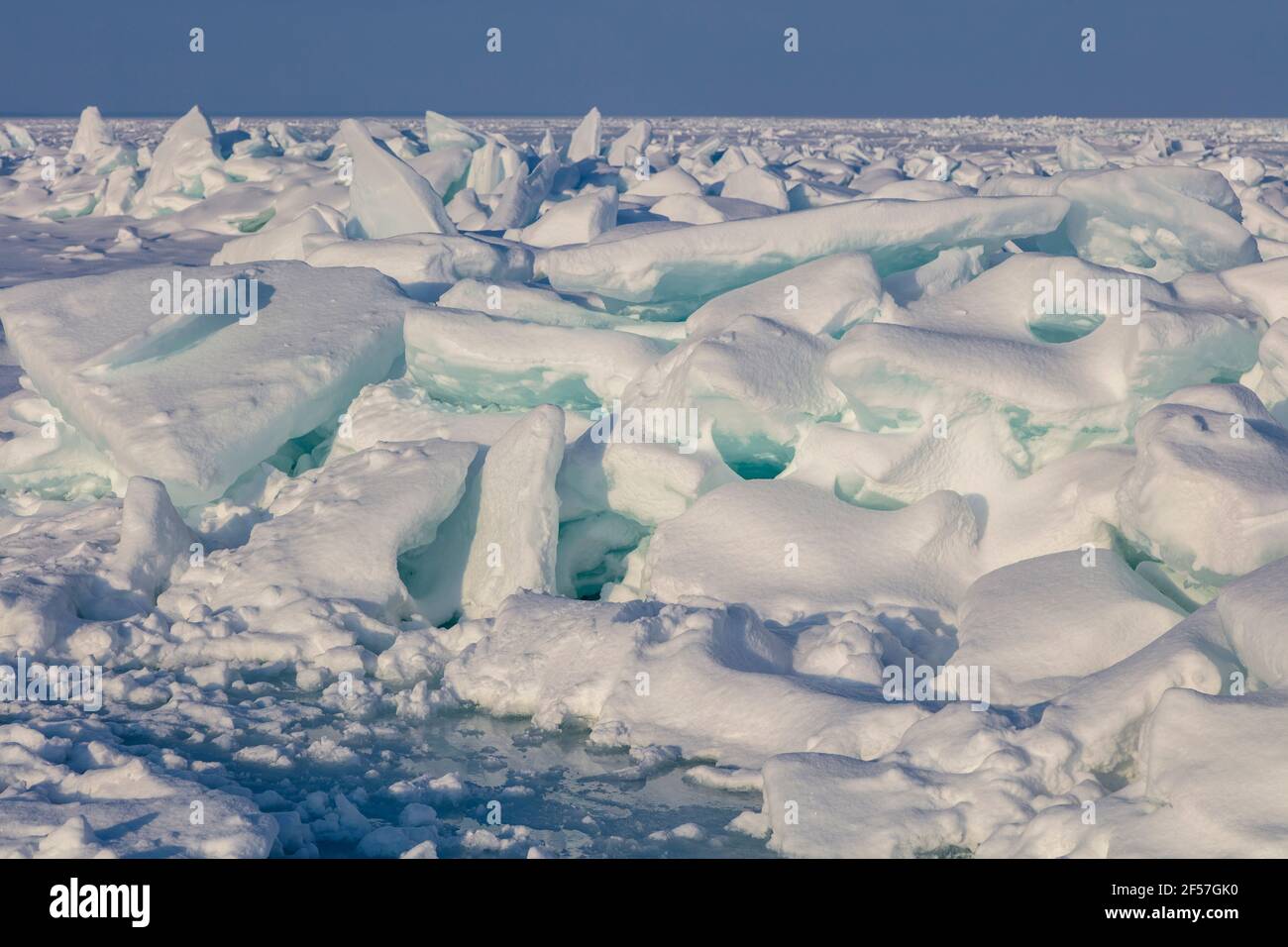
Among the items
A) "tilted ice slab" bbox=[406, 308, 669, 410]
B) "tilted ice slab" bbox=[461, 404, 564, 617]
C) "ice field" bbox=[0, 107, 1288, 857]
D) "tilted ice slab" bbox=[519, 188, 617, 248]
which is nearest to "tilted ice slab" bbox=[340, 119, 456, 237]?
"tilted ice slab" bbox=[519, 188, 617, 248]

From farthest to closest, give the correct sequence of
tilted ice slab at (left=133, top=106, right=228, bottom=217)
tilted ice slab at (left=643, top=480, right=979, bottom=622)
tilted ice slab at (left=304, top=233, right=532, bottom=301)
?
tilted ice slab at (left=133, top=106, right=228, bottom=217) < tilted ice slab at (left=304, top=233, right=532, bottom=301) < tilted ice slab at (left=643, top=480, right=979, bottom=622)

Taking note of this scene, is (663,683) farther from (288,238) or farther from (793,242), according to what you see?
(288,238)

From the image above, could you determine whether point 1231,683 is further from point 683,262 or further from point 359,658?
point 683,262

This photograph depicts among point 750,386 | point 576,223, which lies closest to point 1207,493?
point 750,386

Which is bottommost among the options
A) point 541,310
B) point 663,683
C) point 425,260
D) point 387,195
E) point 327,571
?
point 663,683

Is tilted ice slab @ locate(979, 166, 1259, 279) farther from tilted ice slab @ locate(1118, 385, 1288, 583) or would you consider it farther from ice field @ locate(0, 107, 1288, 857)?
tilted ice slab @ locate(1118, 385, 1288, 583)

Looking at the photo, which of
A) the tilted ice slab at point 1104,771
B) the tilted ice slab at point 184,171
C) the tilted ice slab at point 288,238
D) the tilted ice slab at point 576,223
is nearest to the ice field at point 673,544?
the tilted ice slab at point 1104,771
